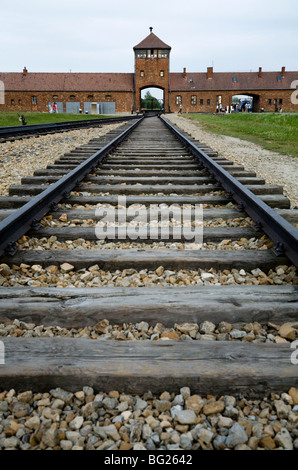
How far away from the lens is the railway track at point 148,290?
1.44 m

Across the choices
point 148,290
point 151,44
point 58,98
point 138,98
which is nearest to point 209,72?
point 151,44

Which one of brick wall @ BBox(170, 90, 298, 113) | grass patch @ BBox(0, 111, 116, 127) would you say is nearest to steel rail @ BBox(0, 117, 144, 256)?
grass patch @ BBox(0, 111, 116, 127)

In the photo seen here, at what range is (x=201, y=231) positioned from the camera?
2949 mm

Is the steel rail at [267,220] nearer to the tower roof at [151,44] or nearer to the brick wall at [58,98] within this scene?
the brick wall at [58,98]

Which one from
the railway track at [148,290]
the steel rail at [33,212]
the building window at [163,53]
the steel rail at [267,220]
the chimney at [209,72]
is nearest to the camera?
the railway track at [148,290]

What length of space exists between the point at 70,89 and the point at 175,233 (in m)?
60.9

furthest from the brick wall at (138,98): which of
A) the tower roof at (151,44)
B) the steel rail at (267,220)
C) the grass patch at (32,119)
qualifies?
the steel rail at (267,220)

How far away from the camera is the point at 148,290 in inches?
79.2

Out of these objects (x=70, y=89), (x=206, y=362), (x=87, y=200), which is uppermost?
(x=70, y=89)

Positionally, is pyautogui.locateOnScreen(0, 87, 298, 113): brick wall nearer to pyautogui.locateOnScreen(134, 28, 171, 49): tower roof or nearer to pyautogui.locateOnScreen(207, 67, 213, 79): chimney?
pyautogui.locateOnScreen(134, 28, 171, 49): tower roof

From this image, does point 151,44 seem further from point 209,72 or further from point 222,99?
point 222,99

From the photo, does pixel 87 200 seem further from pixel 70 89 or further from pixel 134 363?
pixel 70 89

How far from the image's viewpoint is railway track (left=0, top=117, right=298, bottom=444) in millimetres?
1437
